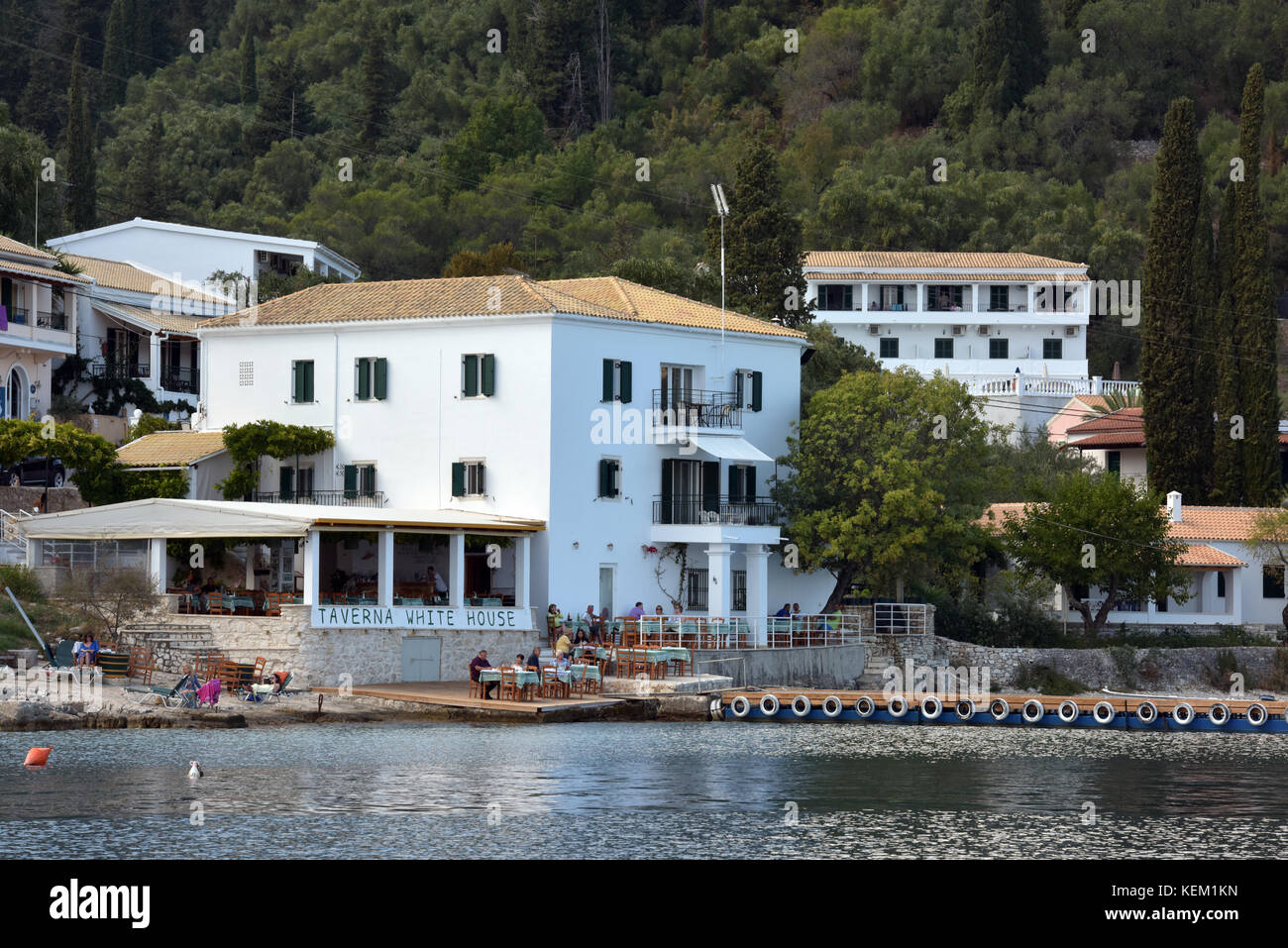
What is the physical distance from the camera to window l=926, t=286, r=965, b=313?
302 ft

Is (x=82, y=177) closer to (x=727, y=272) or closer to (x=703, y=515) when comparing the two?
(x=727, y=272)

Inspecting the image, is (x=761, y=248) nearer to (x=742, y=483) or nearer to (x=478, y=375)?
(x=742, y=483)

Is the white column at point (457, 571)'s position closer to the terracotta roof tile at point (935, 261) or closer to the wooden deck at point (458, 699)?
the wooden deck at point (458, 699)

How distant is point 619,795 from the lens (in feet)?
96.1

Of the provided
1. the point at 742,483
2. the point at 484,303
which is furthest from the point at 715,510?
the point at 484,303

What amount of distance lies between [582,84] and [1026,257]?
154 ft

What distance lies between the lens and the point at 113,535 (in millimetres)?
43719

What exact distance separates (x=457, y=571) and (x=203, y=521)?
651 cm

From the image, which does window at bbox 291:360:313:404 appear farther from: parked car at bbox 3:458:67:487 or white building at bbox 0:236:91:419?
white building at bbox 0:236:91:419

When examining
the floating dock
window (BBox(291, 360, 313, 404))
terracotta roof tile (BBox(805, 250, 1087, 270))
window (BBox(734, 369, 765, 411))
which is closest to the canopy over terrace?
window (BBox(291, 360, 313, 404))

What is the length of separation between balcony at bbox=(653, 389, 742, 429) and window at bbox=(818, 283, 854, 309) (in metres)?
38.7

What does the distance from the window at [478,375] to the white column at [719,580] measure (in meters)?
7.77

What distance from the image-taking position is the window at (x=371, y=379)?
51312 millimetres
